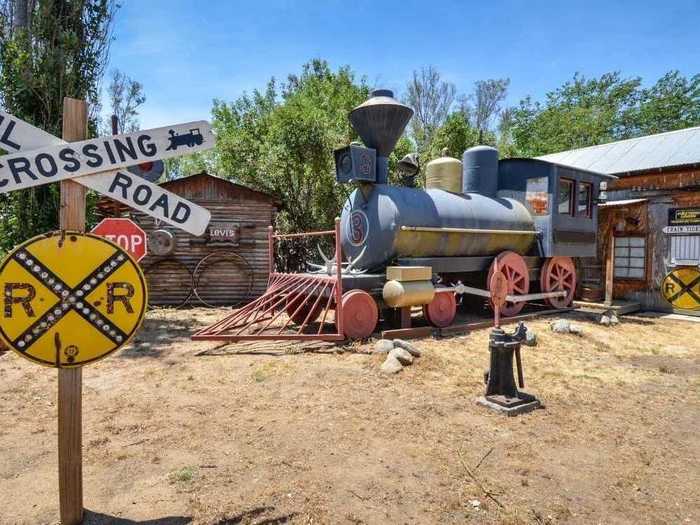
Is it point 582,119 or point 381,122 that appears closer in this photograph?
point 381,122

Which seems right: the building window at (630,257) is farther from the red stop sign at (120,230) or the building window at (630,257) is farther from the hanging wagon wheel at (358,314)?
the red stop sign at (120,230)

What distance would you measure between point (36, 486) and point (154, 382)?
233 cm

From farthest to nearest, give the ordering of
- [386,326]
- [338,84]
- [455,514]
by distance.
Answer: [338,84] < [386,326] < [455,514]

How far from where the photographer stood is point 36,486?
2.96 metres

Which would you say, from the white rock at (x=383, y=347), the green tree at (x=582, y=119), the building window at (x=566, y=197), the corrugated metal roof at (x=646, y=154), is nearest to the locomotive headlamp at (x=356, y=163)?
the white rock at (x=383, y=347)

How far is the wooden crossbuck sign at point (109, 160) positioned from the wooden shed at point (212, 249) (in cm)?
944

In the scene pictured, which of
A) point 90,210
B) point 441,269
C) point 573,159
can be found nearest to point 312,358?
point 441,269

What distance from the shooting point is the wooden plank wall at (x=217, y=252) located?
38.0 feet

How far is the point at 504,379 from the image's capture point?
4.54 m

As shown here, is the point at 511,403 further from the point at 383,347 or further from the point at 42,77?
the point at 42,77

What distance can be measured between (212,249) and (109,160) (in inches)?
387

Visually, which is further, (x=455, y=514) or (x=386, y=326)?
(x=386, y=326)

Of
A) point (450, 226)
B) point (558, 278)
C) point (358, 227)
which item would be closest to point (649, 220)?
point (558, 278)

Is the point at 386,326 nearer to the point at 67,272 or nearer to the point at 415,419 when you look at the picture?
the point at 415,419
